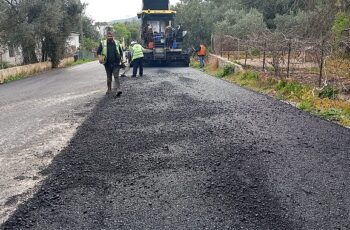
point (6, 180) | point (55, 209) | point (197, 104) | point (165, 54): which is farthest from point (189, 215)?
point (165, 54)

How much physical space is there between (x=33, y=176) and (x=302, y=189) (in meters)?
3.08

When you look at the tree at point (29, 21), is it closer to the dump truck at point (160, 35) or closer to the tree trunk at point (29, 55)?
the tree trunk at point (29, 55)

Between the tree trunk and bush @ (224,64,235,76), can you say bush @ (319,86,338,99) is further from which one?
the tree trunk

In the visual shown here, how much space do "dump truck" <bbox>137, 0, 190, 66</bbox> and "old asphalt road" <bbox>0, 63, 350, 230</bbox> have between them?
1505 centimetres

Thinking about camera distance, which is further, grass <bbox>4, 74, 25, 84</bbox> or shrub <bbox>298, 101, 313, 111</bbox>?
grass <bbox>4, 74, 25, 84</bbox>

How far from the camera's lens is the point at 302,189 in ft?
13.0

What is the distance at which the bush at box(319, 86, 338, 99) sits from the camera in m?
9.33

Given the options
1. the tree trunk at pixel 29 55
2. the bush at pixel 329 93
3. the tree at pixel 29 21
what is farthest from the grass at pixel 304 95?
the tree trunk at pixel 29 55

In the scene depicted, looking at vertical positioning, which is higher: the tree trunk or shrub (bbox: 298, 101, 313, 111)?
the tree trunk

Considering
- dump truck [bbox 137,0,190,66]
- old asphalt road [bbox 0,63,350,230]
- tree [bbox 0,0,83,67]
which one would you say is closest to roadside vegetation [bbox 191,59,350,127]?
old asphalt road [bbox 0,63,350,230]

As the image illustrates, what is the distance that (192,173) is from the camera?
4.46 m

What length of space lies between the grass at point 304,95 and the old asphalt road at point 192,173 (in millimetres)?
543

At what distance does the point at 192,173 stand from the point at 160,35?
2017cm

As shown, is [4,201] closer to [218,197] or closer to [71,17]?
[218,197]
